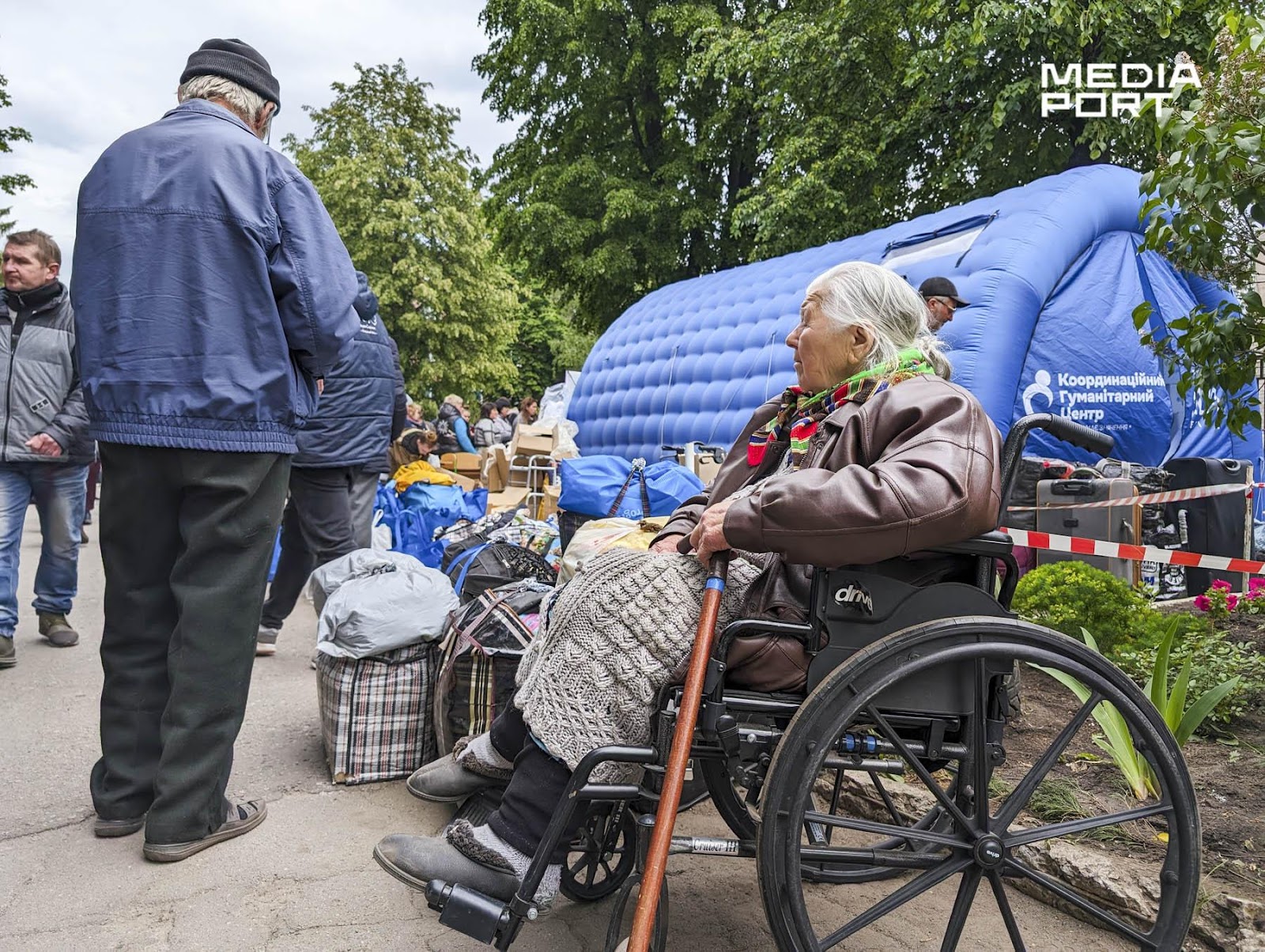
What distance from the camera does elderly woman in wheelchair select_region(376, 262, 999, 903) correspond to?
189 centimetres

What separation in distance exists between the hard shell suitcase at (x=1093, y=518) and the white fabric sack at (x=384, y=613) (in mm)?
3597

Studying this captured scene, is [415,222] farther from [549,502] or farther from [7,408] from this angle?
[7,408]

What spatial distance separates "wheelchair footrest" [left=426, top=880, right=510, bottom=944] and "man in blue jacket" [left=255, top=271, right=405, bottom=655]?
320 centimetres

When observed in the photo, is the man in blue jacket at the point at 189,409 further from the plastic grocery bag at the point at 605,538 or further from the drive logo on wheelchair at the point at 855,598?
the drive logo on wheelchair at the point at 855,598

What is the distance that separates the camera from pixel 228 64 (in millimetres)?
2977

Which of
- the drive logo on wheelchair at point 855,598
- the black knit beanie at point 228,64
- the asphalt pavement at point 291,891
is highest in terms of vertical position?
the black knit beanie at point 228,64

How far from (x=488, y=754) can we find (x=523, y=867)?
0.47 metres

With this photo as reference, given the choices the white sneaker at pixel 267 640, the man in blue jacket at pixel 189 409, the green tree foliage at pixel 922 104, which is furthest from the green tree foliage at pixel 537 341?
the man in blue jacket at pixel 189 409

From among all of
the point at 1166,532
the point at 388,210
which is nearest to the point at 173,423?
the point at 1166,532

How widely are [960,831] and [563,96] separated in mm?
19159

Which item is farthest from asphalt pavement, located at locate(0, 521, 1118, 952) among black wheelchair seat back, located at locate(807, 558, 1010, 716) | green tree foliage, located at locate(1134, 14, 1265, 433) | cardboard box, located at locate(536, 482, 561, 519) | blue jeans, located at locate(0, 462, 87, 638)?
cardboard box, located at locate(536, 482, 561, 519)

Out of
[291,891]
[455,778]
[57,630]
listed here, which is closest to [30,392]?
[57,630]

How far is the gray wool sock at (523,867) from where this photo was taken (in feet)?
6.58

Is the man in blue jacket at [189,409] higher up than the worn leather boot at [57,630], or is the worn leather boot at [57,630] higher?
the man in blue jacket at [189,409]
